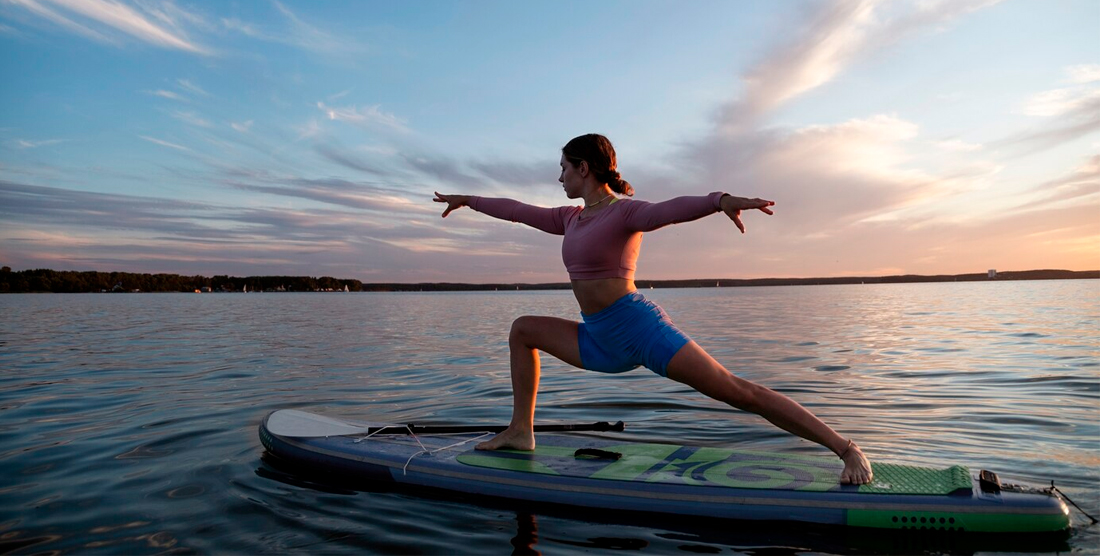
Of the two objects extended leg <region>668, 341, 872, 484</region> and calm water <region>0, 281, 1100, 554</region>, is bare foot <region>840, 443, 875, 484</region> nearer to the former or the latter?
extended leg <region>668, 341, 872, 484</region>

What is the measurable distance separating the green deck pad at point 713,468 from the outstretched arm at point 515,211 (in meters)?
1.78

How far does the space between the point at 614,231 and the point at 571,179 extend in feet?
1.90

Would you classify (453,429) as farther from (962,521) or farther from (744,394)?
(962,521)

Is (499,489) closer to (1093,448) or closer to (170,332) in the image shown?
(1093,448)

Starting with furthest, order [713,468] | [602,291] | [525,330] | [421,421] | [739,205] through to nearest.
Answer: [421,421] < [525,330] < [713,468] < [602,291] < [739,205]

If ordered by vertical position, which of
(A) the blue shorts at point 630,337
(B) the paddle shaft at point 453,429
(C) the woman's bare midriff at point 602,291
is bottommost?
(B) the paddle shaft at point 453,429

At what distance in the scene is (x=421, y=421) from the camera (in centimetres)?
784

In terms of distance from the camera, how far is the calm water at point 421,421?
412 cm

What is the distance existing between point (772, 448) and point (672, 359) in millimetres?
2415

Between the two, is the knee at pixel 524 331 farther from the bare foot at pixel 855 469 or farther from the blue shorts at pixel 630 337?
the bare foot at pixel 855 469

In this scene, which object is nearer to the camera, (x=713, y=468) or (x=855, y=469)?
(x=855, y=469)

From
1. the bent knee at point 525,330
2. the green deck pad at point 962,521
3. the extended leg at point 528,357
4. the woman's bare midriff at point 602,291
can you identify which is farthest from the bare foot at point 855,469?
the bent knee at point 525,330

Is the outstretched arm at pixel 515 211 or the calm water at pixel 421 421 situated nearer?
the calm water at pixel 421 421

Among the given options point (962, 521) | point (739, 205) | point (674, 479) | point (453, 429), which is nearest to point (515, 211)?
point (453, 429)
